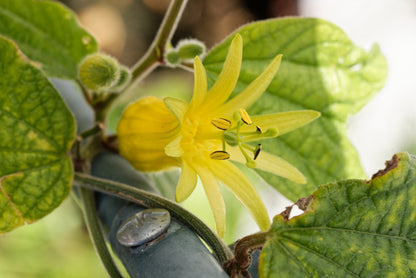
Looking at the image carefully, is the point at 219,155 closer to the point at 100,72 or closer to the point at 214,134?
the point at 214,134

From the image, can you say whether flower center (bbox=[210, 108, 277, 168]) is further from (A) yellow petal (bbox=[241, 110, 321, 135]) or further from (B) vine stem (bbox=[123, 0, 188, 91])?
(B) vine stem (bbox=[123, 0, 188, 91])

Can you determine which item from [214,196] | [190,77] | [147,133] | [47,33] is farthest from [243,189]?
[190,77]

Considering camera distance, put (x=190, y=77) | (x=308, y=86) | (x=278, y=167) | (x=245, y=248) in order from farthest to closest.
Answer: (x=190, y=77) → (x=308, y=86) → (x=278, y=167) → (x=245, y=248)

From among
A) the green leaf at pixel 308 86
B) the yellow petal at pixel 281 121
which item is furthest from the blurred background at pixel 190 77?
the yellow petal at pixel 281 121

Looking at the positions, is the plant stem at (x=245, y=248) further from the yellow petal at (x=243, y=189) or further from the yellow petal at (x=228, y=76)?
the yellow petal at (x=228, y=76)

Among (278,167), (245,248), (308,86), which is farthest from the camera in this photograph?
(308,86)

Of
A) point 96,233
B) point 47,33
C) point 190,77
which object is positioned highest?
point 47,33

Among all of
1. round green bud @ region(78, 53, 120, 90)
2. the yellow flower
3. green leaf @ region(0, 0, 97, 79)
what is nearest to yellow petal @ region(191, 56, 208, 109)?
the yellow flower
